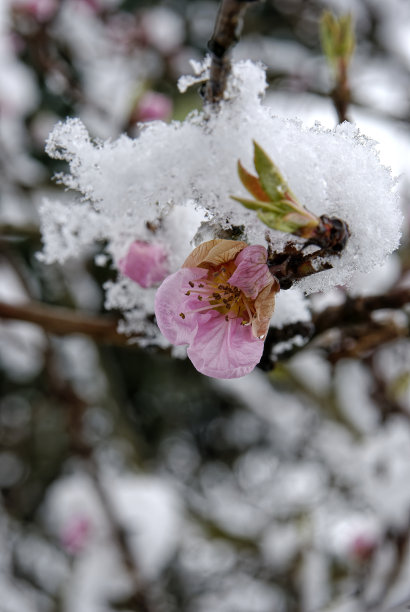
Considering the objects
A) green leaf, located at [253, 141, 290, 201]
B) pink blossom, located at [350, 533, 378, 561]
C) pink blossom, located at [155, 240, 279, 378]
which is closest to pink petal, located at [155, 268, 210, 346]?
pink blossom, located at [155, 240, 279, 378]

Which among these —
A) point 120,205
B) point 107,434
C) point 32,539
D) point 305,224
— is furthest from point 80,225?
point 32,539

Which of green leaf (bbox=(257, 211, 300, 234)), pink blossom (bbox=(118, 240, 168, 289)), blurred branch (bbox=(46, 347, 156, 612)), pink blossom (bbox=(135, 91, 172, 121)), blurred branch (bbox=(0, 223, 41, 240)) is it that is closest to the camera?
green leaf (bbox=(257, 211, 300, 234))

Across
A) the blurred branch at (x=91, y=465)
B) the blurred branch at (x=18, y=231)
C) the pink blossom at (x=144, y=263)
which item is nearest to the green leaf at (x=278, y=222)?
the pink blossom at (x=144, y=263)

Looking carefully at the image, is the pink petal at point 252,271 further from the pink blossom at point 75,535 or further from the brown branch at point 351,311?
the pink blossom at point 75,535

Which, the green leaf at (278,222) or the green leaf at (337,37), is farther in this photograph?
the green leaf at (337,37)

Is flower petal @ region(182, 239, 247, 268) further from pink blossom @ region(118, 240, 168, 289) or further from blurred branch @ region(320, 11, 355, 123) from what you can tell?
blurred branch @ region(320, 11, 355, 123)

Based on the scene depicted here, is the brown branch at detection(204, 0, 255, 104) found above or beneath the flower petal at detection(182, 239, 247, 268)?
above

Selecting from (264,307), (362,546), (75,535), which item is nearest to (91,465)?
(75,535)
